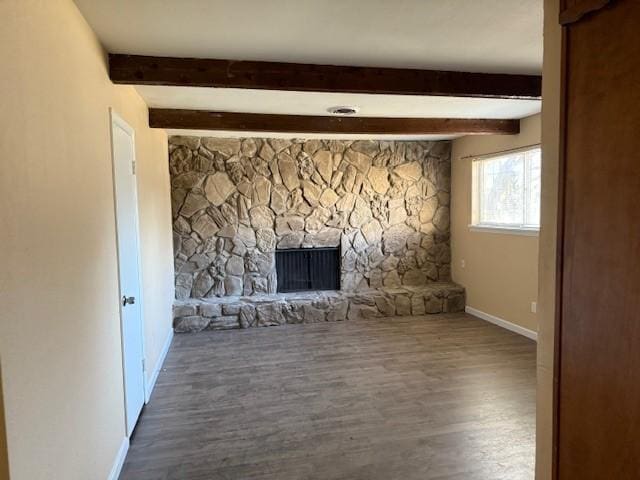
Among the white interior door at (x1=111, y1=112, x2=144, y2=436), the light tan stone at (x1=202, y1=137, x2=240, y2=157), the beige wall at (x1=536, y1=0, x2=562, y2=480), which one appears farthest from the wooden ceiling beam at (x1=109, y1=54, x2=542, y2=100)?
the light tan stone at (x1=202, y1=137, x2=240, y2=157)

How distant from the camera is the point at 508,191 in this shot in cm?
476

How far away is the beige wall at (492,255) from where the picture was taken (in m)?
4.43

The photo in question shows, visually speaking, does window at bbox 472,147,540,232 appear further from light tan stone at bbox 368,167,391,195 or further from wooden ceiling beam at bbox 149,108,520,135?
light tan stone at bbox 368,167,391,195

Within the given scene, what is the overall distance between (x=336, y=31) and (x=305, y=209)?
3339mm

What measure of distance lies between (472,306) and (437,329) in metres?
0.92

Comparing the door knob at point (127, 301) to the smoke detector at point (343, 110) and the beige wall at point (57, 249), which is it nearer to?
the beige wall at point (57, 249)

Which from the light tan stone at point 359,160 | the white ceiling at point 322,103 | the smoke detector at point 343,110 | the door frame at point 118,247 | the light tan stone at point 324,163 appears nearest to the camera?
the door frame at point 118,247

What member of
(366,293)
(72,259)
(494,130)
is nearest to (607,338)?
(72,259)

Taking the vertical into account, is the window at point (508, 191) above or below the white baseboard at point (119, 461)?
above

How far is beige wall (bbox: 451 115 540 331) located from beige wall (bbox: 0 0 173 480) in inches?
153

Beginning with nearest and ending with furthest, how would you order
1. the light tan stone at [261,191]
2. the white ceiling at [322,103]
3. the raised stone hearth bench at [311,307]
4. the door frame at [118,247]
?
1. the door frame at [118,247]
2. the white ceiling at [322,103]
3. the raised stone hearth bench at [311,307]
4. the light tan stone at [261,191]

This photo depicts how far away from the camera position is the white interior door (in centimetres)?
247

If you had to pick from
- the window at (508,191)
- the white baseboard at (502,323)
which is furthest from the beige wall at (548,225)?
the white baseboard at (502,323)

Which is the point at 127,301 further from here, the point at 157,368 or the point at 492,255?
the point at 492,255
